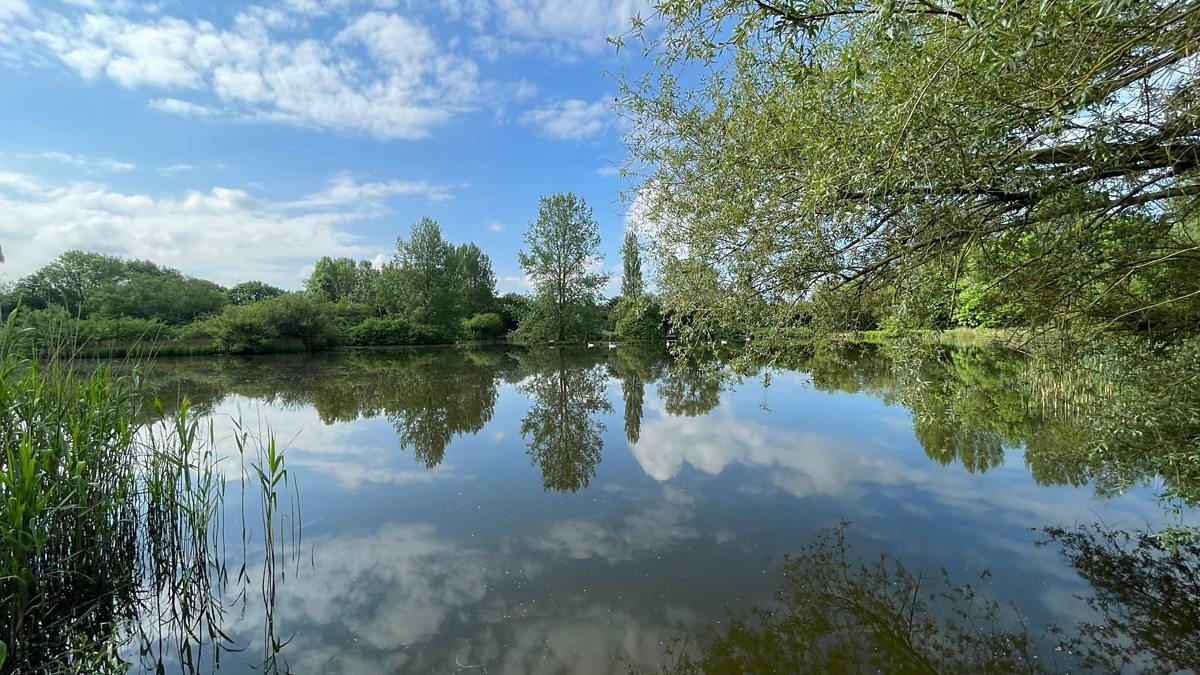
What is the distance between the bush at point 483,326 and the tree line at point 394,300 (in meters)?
0.09

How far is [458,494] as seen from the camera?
6.69 metres

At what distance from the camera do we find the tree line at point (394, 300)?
1129 inches

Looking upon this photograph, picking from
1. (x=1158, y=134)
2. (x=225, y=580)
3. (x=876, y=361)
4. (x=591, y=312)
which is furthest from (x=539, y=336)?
(x=1158, y=134)

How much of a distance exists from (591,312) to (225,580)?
34.6 meters

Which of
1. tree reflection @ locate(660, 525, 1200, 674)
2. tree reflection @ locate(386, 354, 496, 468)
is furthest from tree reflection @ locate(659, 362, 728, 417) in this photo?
tree reflection @ locate(660, 525, 1200, 674)

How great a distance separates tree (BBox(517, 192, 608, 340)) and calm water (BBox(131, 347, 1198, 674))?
2488 centimetres

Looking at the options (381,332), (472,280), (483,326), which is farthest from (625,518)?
(472,280)

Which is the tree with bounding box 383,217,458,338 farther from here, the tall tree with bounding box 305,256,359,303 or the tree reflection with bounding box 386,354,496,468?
the tree reflection with bounding box 386,354,496,468

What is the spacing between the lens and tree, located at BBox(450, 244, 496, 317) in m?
44.4

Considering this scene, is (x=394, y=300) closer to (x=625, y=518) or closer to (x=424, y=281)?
(x=424, y=281)

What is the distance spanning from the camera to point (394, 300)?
42.0 meters

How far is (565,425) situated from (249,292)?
51.5m

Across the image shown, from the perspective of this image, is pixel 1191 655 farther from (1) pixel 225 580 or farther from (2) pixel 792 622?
(1) pixel 225 580

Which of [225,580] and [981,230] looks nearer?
[981,230]
